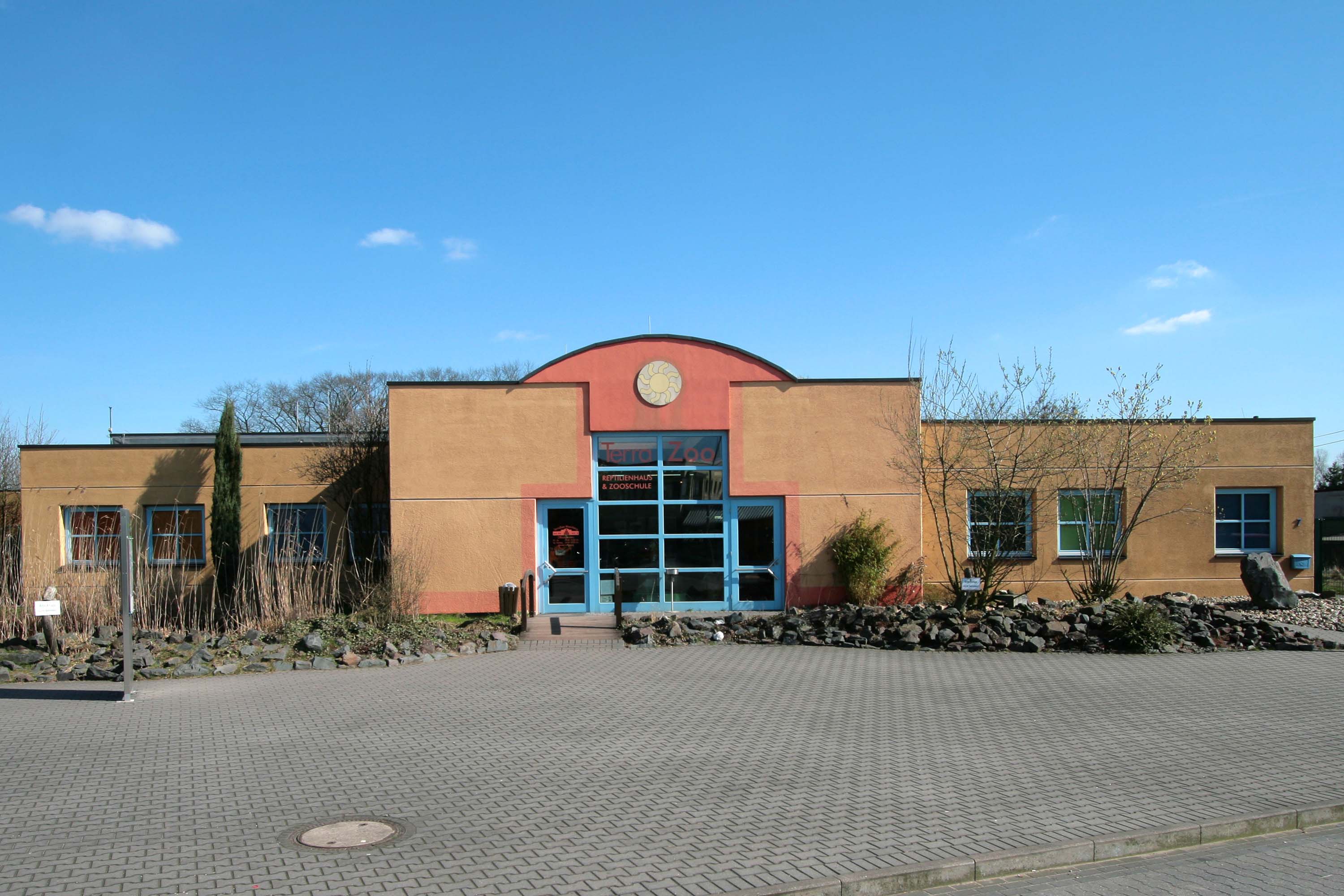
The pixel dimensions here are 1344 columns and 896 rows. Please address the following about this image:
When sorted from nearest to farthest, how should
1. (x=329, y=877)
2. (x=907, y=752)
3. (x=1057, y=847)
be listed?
(x=329, y=877)
(x=1057, y=847)
(x=907, y=752)

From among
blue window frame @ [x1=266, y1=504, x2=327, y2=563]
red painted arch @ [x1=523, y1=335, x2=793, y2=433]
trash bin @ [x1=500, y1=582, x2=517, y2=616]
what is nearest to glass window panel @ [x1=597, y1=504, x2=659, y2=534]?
red painted arch @ [x1=523, y1=335, x2=793, y2=433]

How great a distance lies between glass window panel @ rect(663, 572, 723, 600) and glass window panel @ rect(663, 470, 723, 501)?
4.73 feet

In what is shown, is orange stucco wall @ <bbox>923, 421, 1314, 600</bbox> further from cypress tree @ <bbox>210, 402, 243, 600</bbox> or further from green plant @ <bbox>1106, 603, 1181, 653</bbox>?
cypress tree @ <bbox>210, 402, 243, 600</bbox>

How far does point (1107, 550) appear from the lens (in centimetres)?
1825

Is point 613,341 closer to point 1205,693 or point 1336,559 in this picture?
point 1205,693

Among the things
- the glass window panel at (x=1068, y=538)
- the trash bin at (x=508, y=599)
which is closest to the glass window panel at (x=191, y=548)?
the trash bin at (x=508, y=599)

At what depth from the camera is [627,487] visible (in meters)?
18.4

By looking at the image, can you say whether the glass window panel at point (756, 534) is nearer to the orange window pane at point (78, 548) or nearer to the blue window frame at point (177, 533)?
the blue window frame at point (177, 533)

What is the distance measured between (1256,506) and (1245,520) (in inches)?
16.0

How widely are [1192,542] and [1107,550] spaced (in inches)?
132

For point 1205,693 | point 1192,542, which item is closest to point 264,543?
point 1205,693

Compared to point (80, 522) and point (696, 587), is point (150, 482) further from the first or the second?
point (696, 587)

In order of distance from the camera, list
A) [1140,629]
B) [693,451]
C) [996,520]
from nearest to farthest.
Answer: [1140,629], [996,520], [693,451]

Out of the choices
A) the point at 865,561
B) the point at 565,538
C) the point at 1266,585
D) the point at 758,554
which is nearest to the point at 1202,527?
the point at 1266,585
